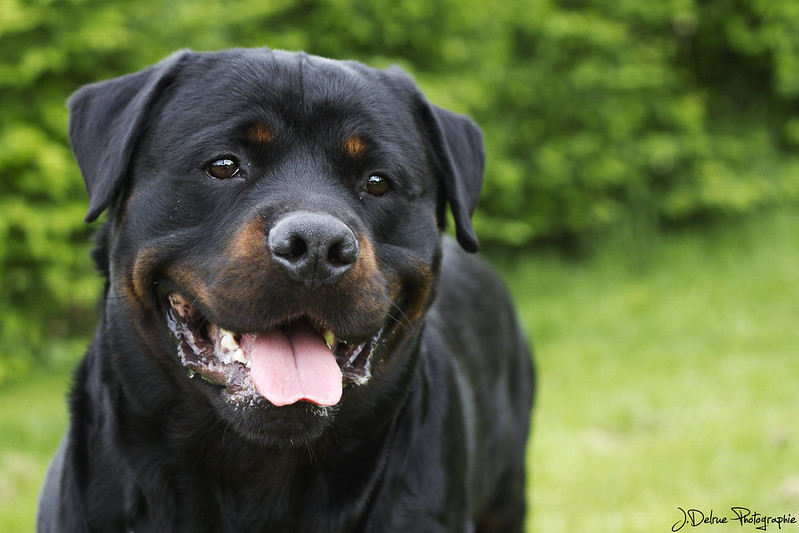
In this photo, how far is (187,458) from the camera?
8.14 ft

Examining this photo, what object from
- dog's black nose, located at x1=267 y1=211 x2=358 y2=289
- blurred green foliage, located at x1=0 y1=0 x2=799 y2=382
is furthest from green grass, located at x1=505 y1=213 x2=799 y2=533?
dog's black nose, located at x1=267 y1=211 x2=358 y2=289

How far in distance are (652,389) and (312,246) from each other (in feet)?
16.2

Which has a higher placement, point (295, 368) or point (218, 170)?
point (218, 170)

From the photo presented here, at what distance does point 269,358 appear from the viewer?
2326 mm

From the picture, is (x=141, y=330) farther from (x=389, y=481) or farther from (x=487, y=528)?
(x=487, y=528)

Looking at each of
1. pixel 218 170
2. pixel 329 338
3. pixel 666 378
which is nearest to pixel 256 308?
pixel 329 338

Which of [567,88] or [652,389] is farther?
[567,88]

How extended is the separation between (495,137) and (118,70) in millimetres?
3758

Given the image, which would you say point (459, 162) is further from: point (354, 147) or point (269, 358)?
point (269, 358)

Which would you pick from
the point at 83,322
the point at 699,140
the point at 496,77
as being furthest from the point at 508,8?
the point at 83,322

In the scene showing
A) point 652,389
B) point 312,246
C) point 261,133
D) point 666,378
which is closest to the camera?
point 312,246

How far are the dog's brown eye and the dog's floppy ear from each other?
11.8 inches
